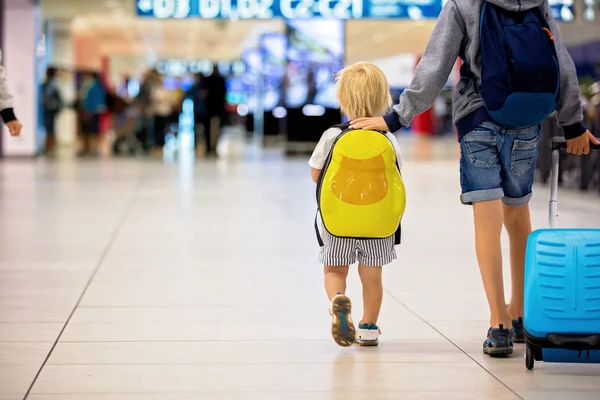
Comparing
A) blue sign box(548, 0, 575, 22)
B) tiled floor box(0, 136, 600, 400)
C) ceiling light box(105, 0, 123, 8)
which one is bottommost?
tiled floor box(0, 136, 600, 400)

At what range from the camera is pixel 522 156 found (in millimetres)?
3947

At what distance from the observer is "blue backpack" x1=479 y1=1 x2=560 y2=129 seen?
3.70 meters

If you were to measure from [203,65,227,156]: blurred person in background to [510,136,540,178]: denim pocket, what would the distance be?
17.4m

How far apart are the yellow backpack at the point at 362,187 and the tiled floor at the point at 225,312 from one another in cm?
49

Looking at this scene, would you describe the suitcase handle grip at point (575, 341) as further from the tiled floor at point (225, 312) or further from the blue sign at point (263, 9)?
the blue sign at point (263, 9)

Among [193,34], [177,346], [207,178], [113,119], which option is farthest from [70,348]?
[193,34]

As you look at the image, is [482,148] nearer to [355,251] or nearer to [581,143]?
[581,143]

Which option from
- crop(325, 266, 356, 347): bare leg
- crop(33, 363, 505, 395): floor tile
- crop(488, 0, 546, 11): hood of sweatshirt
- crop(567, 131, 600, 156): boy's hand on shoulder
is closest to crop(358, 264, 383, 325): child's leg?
crop(325, 266, 356, 347): bare leg

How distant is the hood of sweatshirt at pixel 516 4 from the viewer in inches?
148

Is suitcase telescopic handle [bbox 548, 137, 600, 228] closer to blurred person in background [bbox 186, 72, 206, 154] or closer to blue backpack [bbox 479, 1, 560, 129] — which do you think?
blue backpack [bbox 479, 1, 560, 129]

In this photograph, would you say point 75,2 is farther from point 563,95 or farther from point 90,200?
point 563,95

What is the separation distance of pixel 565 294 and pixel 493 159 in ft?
2.18

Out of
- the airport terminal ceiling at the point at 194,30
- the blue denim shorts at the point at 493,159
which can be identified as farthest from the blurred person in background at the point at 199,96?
the blue denim shorts at the point at 493,159

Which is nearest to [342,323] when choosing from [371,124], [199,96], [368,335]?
[368,335]
